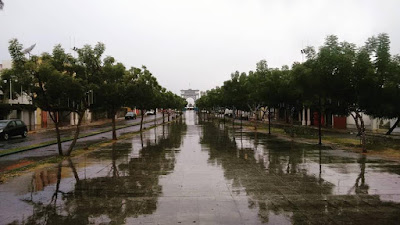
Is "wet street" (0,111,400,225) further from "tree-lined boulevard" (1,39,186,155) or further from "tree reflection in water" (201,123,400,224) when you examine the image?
"tree-lined boulevard" (1,39,186,155)

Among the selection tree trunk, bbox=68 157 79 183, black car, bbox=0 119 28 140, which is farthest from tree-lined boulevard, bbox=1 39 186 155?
black car, bbox=0 119 28 140

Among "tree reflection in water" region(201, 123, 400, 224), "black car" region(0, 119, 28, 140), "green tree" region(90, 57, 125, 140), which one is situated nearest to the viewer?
"tree reflection in water" region(201, 123, 400, 224)

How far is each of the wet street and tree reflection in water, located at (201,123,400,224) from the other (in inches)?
0.8

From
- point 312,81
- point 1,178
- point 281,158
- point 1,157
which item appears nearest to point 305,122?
point 312,81

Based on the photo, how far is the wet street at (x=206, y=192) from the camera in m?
7.07

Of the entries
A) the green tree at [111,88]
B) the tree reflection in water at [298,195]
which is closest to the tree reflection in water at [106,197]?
the tree reflection in water at [298,195]

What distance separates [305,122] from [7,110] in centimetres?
3624

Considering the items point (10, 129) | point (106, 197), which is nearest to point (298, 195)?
point (106, 197)

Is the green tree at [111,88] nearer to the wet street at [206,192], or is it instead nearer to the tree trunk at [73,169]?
the tree trunk at [73,169]

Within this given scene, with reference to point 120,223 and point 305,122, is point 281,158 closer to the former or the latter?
point 120,223

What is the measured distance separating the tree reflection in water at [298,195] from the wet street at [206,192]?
0.8 inches

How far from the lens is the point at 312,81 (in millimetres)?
19750

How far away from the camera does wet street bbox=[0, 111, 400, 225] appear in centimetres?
707

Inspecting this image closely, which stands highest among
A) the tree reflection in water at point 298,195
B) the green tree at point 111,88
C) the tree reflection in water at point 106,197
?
the green tree at point 111,88
